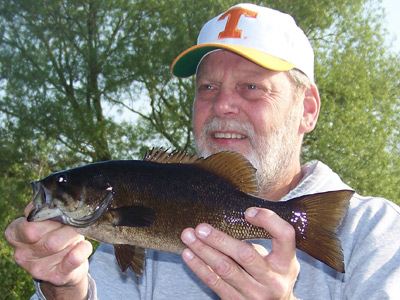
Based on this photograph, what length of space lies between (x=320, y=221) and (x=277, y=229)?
0.20 metres

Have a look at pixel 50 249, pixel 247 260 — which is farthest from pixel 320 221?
pixel 50 249

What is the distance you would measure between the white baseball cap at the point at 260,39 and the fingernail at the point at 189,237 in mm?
1370

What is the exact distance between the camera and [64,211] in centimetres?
199

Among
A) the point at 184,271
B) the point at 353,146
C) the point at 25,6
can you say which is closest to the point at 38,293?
the point at 184,271

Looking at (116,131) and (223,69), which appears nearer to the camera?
(223,69)

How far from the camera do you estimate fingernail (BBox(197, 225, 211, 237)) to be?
1.85 m

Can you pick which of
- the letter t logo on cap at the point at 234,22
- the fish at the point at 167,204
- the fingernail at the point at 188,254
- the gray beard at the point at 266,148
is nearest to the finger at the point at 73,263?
the fish at the point at 167,204

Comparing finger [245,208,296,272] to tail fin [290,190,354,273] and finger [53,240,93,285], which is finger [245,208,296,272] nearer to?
tail fin [290,190,354,273]

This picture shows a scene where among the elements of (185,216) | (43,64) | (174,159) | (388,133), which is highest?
(174,159)

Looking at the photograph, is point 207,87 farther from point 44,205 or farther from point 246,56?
point 44,205

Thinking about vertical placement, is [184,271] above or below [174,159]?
below

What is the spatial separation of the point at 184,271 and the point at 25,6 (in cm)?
1600

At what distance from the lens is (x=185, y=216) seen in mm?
1940

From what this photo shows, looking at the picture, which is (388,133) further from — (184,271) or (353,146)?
(184,271)
